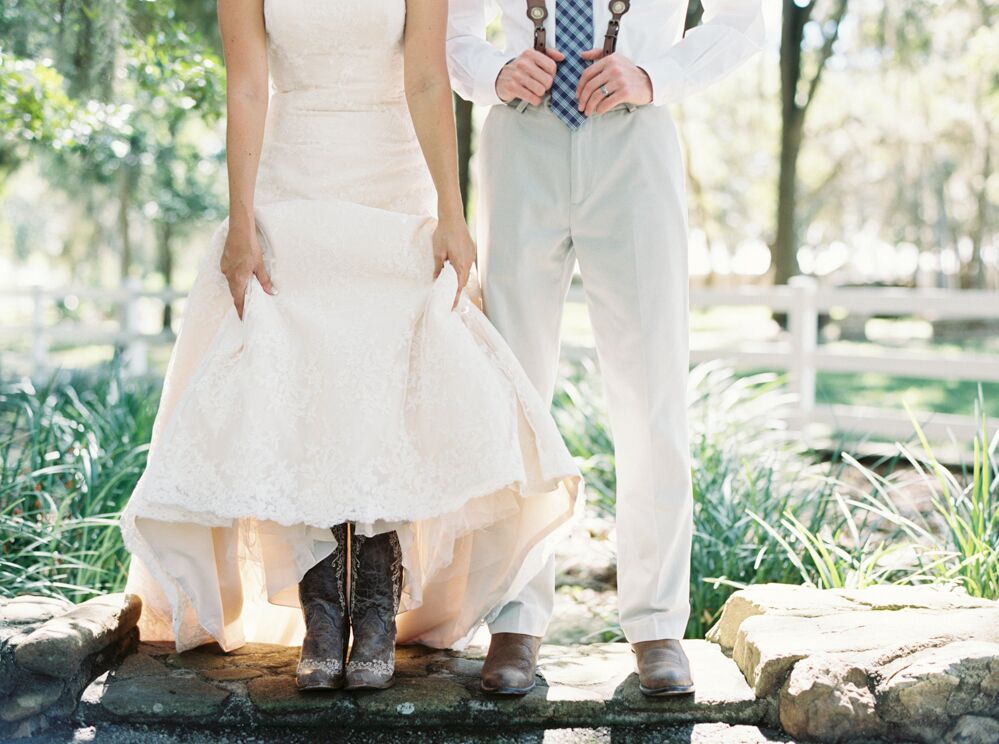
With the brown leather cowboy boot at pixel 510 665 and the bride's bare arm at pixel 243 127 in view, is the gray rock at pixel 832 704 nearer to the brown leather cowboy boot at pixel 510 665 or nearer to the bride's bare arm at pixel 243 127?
the brown leather cowboy boot at pixel 510 665

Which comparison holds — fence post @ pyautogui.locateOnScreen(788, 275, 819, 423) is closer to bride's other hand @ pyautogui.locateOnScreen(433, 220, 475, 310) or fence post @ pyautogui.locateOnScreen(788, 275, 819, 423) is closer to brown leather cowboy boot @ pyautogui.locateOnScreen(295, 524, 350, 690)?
bride's other hand @ pyautogui.locateOnScreen(433, 220, 475, 310)

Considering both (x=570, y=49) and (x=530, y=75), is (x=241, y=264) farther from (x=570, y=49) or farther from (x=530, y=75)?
(x=570, y=49)

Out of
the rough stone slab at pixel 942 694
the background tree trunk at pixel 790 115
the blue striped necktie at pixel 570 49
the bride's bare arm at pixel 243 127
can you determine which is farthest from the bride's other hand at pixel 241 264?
the background tree trunk at pixel 790 115

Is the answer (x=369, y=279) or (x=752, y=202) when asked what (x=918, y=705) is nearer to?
(x=369, y=279)

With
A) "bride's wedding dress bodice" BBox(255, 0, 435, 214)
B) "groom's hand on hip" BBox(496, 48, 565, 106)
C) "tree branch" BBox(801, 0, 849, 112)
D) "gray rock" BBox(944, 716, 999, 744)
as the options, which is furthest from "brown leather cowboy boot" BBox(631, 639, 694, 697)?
"tree branch" BBox(801, 0, 849, 112)

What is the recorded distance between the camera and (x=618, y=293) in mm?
2750

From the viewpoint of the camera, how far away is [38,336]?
10859 mm

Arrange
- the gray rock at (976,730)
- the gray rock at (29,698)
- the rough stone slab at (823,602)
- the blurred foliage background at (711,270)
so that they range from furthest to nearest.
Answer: the blurred foliage background at (711,270), the rough stone slab at (823,602), the gray rock at (29,698), the gray rock at (976,730)

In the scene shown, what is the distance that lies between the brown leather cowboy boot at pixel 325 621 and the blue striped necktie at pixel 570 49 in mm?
1135

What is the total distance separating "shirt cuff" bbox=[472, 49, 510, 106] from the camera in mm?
2758

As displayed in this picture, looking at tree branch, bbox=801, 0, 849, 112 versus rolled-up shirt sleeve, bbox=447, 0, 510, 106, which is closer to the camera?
rolled-up shirt sleeve, bbox=447, 0, 510, 106

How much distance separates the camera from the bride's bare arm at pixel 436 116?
2.72 m

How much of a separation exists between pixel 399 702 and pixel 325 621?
26 cm

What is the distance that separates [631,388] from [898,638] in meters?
0.86
